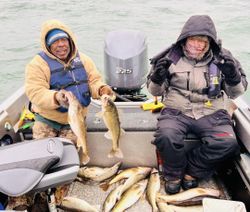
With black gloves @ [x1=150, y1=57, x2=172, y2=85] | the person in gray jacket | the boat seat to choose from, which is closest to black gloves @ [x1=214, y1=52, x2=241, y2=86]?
the person in gray jacket

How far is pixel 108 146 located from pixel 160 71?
34.9 inches

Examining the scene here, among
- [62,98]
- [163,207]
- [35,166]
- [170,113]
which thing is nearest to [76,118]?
[62,98]

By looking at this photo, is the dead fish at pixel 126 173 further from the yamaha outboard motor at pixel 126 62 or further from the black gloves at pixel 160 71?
the yamaha outboard motor at pixel 126 62

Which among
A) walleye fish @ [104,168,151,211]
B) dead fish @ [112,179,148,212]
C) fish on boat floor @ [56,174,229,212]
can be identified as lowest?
fish on boat floor @ [56,174,229,212]

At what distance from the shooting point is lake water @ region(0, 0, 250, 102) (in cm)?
984

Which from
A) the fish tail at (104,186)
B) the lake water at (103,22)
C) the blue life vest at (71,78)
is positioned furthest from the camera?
the lake water at (103,22)

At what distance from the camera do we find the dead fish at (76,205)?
293cm

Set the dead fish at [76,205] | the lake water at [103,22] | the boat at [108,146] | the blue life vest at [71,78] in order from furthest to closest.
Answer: the lake water at [103,22], the blue life vest at [71,78], the dead fish at [76,205], the boat at [108,146]

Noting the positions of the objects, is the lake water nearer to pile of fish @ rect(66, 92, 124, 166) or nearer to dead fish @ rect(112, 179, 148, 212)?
dead fish @ rect(112, 179, 148, 212)

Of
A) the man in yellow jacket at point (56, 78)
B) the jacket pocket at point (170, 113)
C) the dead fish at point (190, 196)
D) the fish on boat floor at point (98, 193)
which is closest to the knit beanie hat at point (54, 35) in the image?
the man in yellow jacket at point (56, 78)

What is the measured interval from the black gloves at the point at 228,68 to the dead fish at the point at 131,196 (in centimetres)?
122

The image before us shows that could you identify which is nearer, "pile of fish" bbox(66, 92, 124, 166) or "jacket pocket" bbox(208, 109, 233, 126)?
"pile of fish" bbox(66, 92, 124, 166)

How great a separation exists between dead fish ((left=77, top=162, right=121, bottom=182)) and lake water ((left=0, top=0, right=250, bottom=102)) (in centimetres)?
556

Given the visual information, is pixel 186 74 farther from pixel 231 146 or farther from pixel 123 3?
pixel 123 3
